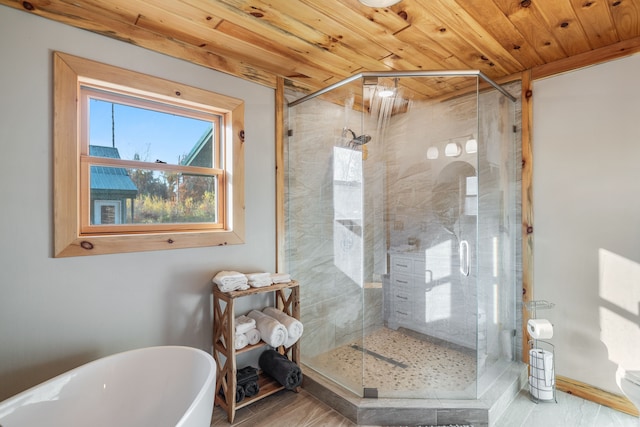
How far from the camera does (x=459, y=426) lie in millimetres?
1877

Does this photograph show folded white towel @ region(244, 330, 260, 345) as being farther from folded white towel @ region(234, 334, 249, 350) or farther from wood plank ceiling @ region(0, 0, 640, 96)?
wood plank ceiling @ region(0, 0, 640, 96)

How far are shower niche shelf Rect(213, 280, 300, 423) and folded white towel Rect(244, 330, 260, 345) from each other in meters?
0.03

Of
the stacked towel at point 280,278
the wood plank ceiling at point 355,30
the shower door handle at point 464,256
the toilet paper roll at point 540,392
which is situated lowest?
the toilet paper roll at point 540,392

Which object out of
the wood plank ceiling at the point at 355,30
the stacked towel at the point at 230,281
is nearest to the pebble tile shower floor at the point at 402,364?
the stacked towel at the point at 230,281

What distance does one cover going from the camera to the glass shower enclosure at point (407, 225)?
7.54 ft

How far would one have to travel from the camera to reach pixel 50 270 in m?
1.64

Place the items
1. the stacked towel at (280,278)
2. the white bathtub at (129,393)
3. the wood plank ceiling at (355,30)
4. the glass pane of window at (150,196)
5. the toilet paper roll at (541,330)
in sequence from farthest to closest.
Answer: the stacked towel at (280,278) < the toilet paper roll at (541,330) < the glass pane of window at (150,196) < the wood plank ceiling at (355,30) < the white bathtub at (129,393)

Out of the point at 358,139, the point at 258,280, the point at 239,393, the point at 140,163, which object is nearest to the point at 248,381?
the point at 239,393

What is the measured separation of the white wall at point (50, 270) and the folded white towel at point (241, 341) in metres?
0.33

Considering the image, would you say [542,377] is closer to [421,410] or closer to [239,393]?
[421,410]

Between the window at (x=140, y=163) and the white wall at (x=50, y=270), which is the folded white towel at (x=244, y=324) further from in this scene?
the window at (x=140, y=163)

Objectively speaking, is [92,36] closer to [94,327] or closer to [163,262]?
[163,262]

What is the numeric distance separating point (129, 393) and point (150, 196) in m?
1.13

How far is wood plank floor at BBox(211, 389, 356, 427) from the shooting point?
1928 mm
